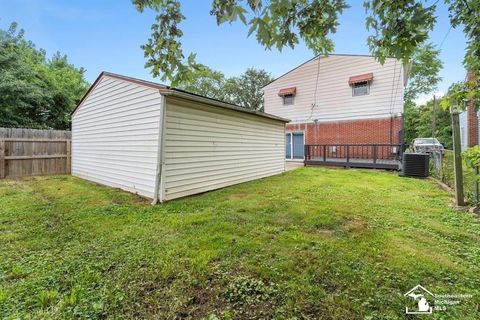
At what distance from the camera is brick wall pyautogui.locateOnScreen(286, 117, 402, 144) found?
11.7m

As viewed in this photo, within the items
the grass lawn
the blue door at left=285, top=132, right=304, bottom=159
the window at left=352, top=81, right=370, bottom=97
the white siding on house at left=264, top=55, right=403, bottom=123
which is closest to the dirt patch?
the grass lawn

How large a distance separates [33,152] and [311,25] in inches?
396

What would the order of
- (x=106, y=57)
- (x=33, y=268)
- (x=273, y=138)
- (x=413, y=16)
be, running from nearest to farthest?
1. (x=413, y=16)
2. (x=33, y=268)
3. (x=273, y=138)
4. (x=106, y=57)

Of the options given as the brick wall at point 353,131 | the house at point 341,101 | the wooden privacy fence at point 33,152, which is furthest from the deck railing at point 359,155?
the wooden privacy fence at point 33,152

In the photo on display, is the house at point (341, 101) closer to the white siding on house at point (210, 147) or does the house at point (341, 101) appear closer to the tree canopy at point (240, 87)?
the white siding on house at point (210, 147)

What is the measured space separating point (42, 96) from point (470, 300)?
50.9ft

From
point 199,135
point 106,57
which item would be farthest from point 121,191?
point 106,57

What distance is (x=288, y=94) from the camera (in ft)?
50.0

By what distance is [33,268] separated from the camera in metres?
2.55

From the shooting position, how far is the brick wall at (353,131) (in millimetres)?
11703

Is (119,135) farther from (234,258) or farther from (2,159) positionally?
(234,258)

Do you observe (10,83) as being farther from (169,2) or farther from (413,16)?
(413,16)

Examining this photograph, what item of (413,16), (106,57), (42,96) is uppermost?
(106,57)

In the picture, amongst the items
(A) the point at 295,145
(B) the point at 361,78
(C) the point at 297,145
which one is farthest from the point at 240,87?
(B) the point at 361,78
